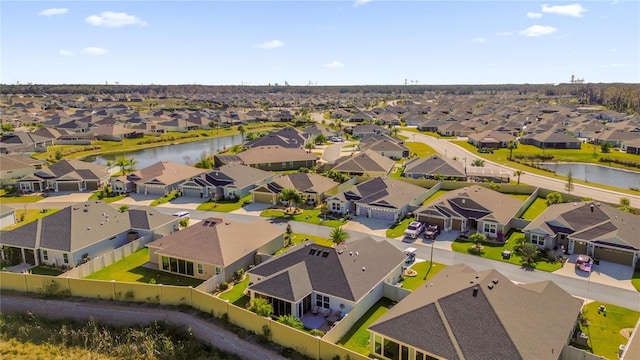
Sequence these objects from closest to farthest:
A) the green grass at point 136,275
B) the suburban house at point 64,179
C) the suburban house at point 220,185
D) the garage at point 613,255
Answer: the green grass at point 136,275 → the garage at point 613,255 → the suburban house at point 220,185 → the suburban house at point 64,179

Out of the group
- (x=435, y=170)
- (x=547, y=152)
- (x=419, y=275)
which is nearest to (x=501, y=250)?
(x=419, y=275)

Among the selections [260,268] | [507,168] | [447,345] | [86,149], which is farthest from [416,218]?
[86,149]

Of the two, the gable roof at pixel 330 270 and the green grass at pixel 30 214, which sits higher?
the gable roof at pixel 330 270

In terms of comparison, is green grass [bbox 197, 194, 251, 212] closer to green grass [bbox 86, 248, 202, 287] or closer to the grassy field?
green grass [bbox 86, 248, 202, 287]

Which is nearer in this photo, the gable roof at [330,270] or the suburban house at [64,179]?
the gable roof at [330,270]

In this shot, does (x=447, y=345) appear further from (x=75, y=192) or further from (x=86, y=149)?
(x=86, y=149)

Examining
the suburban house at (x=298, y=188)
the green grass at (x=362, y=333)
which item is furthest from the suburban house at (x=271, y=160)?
the green grass at (x=362, y=333)

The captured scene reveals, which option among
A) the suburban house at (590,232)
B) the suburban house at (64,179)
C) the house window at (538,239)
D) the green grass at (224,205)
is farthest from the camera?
the suburban house at (64,179)

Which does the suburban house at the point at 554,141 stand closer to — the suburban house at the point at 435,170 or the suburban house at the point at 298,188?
the suburban house at the point at 435,170
